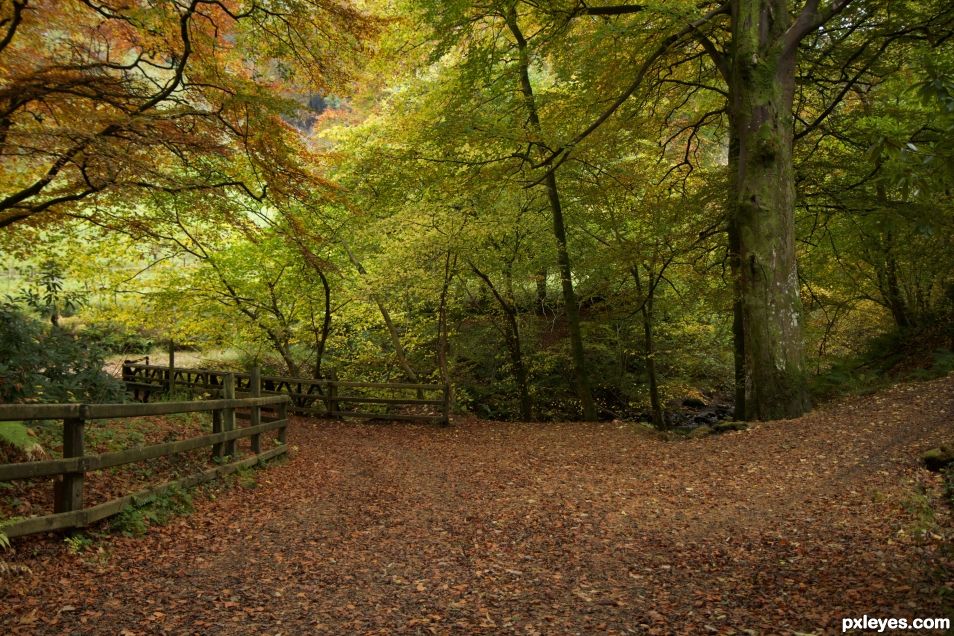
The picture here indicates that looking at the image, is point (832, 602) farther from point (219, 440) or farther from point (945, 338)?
point (945, 338)

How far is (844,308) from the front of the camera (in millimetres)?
13148

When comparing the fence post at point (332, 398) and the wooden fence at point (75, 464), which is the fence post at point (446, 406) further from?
the wooden fence at point (75, 464)

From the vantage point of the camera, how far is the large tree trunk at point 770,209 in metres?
8.66

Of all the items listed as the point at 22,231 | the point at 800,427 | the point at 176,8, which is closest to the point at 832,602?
the point at 800,427

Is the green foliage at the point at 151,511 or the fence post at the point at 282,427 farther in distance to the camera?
the fence post at the point at 282,427

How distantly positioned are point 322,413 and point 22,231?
7800 mm

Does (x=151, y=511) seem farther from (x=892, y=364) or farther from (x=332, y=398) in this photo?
(x=892, y=364)

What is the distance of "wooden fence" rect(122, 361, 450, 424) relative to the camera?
13.9 m

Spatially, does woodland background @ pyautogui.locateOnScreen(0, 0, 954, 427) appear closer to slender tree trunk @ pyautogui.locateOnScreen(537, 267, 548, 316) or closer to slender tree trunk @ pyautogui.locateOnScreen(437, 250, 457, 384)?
slender tree trunk @ pyautogui.locateOnScreen(437, 250, 457, 384)

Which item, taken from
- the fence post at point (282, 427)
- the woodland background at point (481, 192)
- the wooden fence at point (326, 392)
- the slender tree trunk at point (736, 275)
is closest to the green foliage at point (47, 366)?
the woodland background at point (481, 192)

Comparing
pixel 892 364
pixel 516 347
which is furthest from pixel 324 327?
pixel 892 364

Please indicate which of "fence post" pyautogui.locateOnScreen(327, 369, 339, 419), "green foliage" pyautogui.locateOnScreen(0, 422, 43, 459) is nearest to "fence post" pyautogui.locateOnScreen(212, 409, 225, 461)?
"green foliage" pyautogui.locateOnScreen(0, 422, 43, 459)

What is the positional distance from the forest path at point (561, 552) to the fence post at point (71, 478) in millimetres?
291

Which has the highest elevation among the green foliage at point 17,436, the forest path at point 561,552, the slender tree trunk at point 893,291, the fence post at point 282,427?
the slender tree trunk at point 893,291
